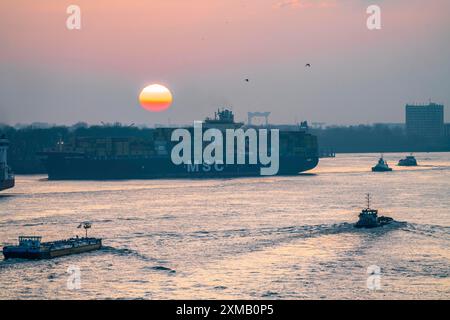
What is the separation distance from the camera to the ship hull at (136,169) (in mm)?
87312

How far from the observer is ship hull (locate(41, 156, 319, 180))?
87.3 metres

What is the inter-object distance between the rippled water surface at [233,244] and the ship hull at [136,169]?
2206 cm

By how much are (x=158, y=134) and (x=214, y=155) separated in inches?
259

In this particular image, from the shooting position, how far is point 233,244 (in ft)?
120
